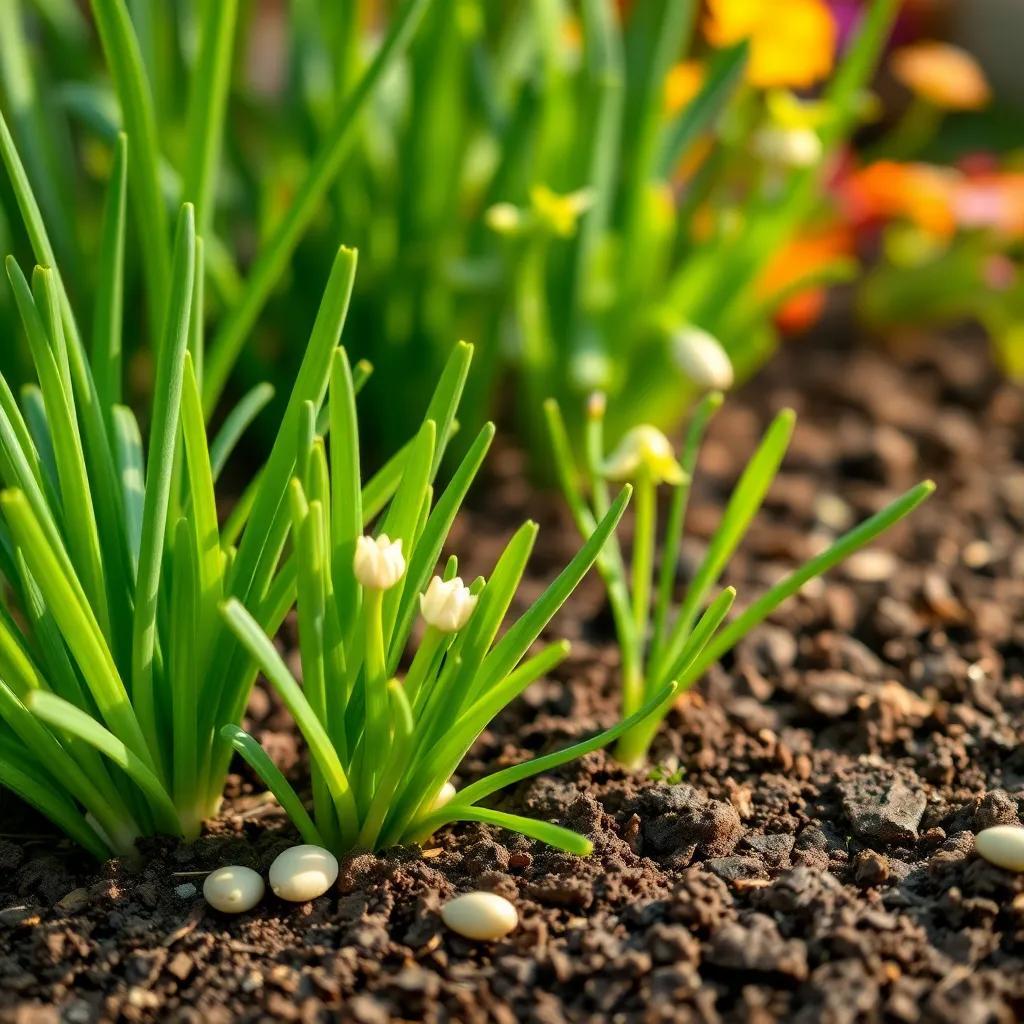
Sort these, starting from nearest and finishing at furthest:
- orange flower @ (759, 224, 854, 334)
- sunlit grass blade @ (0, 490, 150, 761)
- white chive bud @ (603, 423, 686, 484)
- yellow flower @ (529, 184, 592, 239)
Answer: sunlit grass blade @ (0, 490, 150, 761), white chive bud @ (603, 423, 686, 484), yellow flower @ (529, 184, 592, 239), orange flower @ (759, 224, 854, 334)

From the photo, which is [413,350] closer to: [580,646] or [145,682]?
[580,646]

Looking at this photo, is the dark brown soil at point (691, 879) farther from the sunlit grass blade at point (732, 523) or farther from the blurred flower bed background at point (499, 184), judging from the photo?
the blurred flower bed background at point (499, 184)

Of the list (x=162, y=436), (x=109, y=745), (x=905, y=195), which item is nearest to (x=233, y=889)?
(x=109, y=745)

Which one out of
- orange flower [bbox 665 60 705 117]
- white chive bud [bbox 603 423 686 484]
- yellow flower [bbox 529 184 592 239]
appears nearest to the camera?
white chive bud [bbox 603 423 686 484]

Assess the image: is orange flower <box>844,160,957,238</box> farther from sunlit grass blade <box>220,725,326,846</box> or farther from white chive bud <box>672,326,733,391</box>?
sunlit grass blade <box>220,725,326,846</box>

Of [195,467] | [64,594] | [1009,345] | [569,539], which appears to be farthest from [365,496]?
[1009,345]

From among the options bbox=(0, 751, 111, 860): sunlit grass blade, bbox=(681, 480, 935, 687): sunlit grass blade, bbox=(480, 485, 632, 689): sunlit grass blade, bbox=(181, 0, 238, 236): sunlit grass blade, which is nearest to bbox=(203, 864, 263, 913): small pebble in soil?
bbox=(0, 751, 111, 860): sunlit grass blade

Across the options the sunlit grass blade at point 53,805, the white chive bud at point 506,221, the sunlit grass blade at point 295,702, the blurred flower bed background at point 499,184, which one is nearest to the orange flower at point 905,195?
the blurred flower bed background at point 499,184
